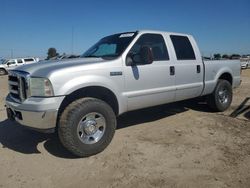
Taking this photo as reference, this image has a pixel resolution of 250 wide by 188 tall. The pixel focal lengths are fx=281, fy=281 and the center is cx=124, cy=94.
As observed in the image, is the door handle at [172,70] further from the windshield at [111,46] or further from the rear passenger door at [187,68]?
the windshield at [111,46]

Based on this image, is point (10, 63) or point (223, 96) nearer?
point (223, 96)

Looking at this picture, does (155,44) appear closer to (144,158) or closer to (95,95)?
(95,95)

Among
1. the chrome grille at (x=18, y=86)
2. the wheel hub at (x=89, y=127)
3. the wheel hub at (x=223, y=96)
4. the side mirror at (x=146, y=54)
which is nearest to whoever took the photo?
the chrome grille at (x=18, y=86)

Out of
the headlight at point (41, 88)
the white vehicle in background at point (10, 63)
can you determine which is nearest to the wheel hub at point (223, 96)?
the headlight at point (41, 88)

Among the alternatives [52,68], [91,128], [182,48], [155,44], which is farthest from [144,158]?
[182,48]

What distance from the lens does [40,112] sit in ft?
12.6

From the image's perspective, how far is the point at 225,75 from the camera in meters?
7.29

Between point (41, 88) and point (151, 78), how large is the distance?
80.7 inches

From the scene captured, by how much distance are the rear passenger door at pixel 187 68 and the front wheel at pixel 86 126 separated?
1.93 m

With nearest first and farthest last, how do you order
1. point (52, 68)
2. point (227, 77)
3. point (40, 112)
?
point (40, 112)
point (52, 68)
point (227, 77)

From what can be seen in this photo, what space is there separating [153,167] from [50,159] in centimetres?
155

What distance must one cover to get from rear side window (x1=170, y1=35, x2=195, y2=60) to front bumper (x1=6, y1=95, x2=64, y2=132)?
2.92m

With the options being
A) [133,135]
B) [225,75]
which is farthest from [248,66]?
[133,135]

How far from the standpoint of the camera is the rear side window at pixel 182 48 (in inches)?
231
